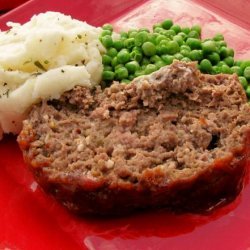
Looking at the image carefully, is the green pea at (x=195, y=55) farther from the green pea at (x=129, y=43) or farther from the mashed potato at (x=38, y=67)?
the mashed potato at (x=38, y=67)

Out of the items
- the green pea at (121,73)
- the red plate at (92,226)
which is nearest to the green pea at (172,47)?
the green pea at (121,73)

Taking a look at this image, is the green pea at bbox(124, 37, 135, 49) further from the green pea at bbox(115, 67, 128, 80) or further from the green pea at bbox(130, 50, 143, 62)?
the green pea at bbox(115, 67, 128, 80)

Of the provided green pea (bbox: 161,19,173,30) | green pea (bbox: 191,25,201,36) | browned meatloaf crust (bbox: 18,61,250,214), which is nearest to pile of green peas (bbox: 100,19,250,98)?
green pea (bbox: 191,25,201,36)

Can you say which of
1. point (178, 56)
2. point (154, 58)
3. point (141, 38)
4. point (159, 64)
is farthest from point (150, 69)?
point (141, 38)

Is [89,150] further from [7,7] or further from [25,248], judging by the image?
[7,7]

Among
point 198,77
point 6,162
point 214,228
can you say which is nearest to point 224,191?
point 214,228

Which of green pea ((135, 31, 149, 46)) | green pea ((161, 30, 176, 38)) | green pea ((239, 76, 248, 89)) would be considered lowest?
green pea ((239, 76, 248, 89))

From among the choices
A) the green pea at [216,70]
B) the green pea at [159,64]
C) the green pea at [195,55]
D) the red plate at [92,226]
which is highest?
the green pea at [159,64]
